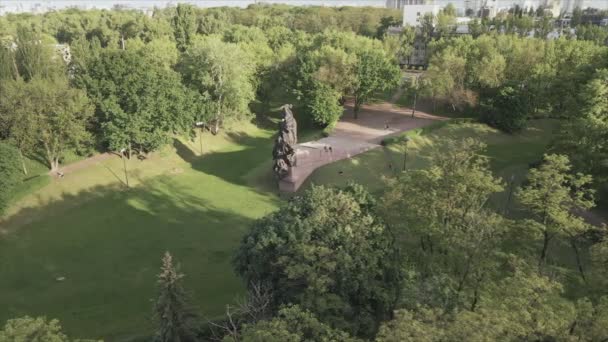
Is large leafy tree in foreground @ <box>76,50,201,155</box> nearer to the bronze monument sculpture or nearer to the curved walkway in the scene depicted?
the bronze monument sculpture

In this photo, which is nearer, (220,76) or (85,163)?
(85,163)

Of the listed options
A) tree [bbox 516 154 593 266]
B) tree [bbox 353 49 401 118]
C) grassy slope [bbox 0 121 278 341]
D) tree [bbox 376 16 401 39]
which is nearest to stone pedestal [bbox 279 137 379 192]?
grassy slope [bbox 0 121 278 341]

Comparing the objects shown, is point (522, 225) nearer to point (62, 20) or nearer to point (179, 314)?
point (179, 314)

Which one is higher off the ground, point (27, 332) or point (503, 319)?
point (503, 319)

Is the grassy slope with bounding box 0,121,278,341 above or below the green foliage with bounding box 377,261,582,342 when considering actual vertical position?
below

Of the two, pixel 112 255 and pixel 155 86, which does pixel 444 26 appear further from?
pixel 112 255

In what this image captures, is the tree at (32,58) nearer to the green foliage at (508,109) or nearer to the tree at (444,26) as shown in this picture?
the green foliage at (508,109)

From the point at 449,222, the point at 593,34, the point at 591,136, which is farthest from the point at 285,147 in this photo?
the point at 593,34

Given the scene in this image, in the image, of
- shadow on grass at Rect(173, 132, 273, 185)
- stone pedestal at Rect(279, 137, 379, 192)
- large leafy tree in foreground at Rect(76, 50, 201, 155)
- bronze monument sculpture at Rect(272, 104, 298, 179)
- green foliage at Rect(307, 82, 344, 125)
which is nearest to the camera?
bronze monument sculpture at Rect(272, 104, 298, 179)
